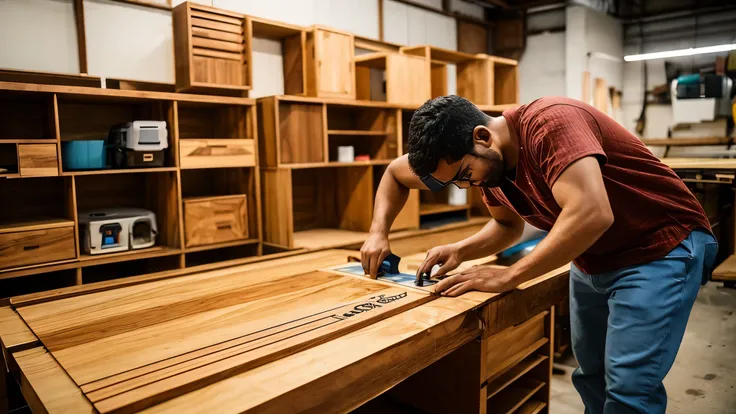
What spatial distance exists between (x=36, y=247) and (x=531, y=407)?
7.77ft

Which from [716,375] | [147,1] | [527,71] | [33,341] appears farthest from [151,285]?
[527,71]

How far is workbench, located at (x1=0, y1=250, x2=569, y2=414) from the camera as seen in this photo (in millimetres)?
931

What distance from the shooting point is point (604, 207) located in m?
1.13

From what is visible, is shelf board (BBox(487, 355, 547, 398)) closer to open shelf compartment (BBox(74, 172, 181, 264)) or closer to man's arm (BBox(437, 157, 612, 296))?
man's arm (BBox(437, 157, 612, 296))

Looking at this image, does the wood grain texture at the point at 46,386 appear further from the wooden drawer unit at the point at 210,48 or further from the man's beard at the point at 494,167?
the wooden drawer unit at the point at 210,48

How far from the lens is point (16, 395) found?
2281 millimetres

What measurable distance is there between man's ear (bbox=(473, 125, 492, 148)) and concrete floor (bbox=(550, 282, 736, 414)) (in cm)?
177

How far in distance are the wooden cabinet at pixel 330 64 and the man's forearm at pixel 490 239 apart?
216 centimetres

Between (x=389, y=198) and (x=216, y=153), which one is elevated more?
(x=216, y=153)

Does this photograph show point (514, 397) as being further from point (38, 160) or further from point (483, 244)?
point (38, 160)

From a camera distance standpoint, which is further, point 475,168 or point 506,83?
point 506,83

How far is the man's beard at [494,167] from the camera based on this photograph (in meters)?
1.32

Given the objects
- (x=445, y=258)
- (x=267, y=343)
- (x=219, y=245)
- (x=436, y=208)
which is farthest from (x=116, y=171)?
(x=436, y=208)

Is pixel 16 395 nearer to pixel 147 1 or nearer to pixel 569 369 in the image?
pixel 147 1
